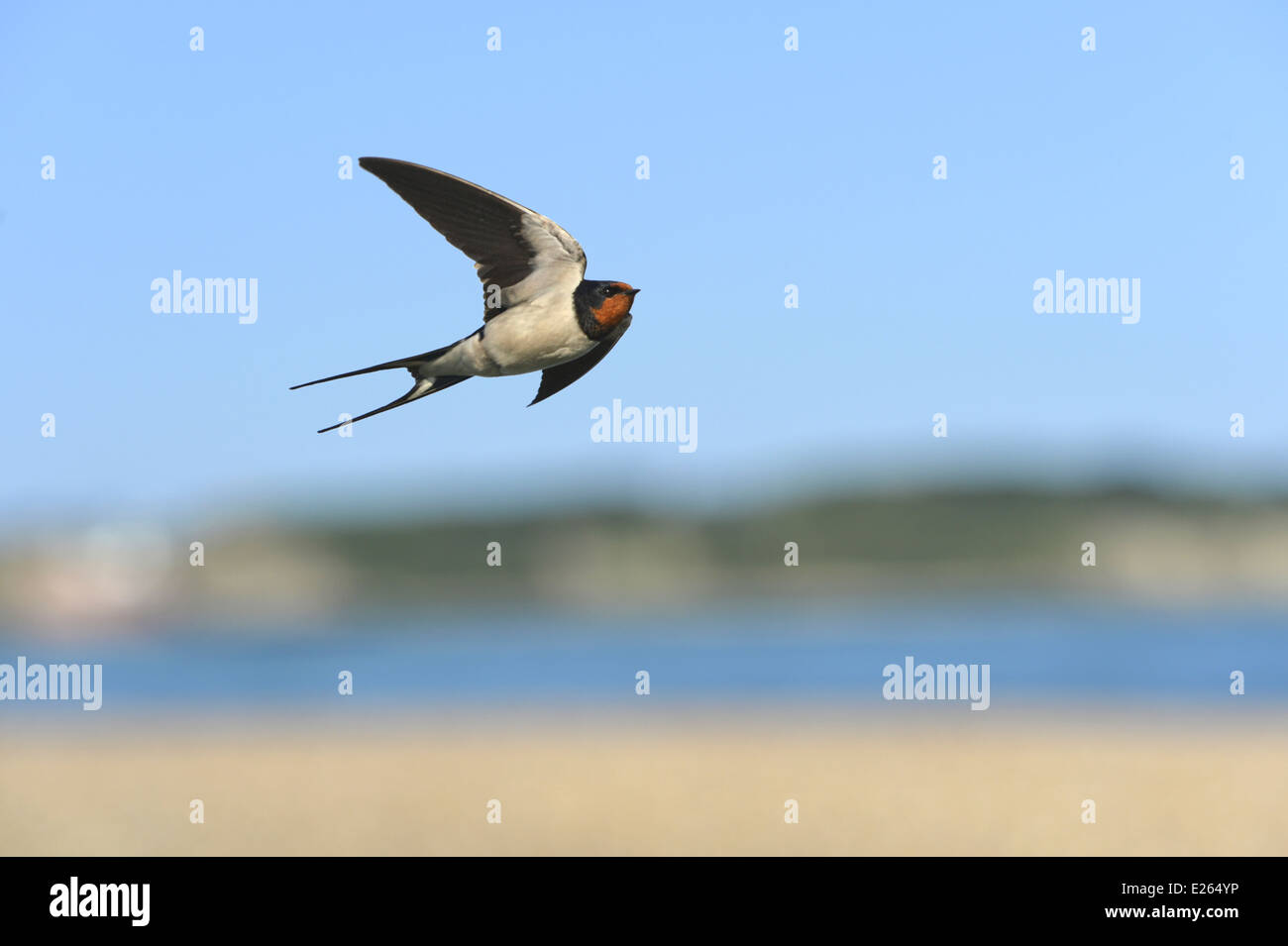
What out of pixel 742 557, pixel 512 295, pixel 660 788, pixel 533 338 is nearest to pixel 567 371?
pixel 512 295

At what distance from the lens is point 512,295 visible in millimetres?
3324

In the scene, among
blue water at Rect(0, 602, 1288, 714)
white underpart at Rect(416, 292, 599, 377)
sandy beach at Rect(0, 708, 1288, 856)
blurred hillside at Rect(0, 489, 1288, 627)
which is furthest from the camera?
blurred hillside at Rect(0, 489, 1288, 627)

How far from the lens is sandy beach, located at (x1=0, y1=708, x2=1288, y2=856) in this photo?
42.4 feet

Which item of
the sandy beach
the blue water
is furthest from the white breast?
the blue water

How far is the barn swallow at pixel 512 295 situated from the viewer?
293 cm

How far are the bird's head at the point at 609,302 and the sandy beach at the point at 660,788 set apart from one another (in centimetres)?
1027

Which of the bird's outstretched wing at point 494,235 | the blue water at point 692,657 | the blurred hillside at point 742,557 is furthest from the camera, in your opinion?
the blurred hillside at point 742,557

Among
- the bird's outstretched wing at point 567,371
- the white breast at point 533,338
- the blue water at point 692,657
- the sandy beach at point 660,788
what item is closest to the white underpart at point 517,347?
the white breast at point 533,338

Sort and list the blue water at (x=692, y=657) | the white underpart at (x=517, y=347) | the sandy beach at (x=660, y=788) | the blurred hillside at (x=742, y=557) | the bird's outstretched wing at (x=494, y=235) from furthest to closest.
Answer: the blurred hillside at (x=742, y=557) < the blue water at (x=692, y=657) < the sandy beach at (x=660, y=788) < the bird's outstretched wing at (x=494, y=235) < the white underpart at (x=517, y=347)

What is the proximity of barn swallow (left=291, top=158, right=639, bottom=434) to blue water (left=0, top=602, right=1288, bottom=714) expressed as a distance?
20.7 m

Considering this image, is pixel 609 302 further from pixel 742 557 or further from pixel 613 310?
pixel 742 557

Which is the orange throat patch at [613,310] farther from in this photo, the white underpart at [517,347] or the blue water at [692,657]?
the blue water at [692,657]

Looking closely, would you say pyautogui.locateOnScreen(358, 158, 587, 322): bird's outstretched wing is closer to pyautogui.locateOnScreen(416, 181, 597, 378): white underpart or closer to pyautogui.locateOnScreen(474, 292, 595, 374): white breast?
pyautogui.locateOnScreen(416, 181, 597, 378): white underpart
